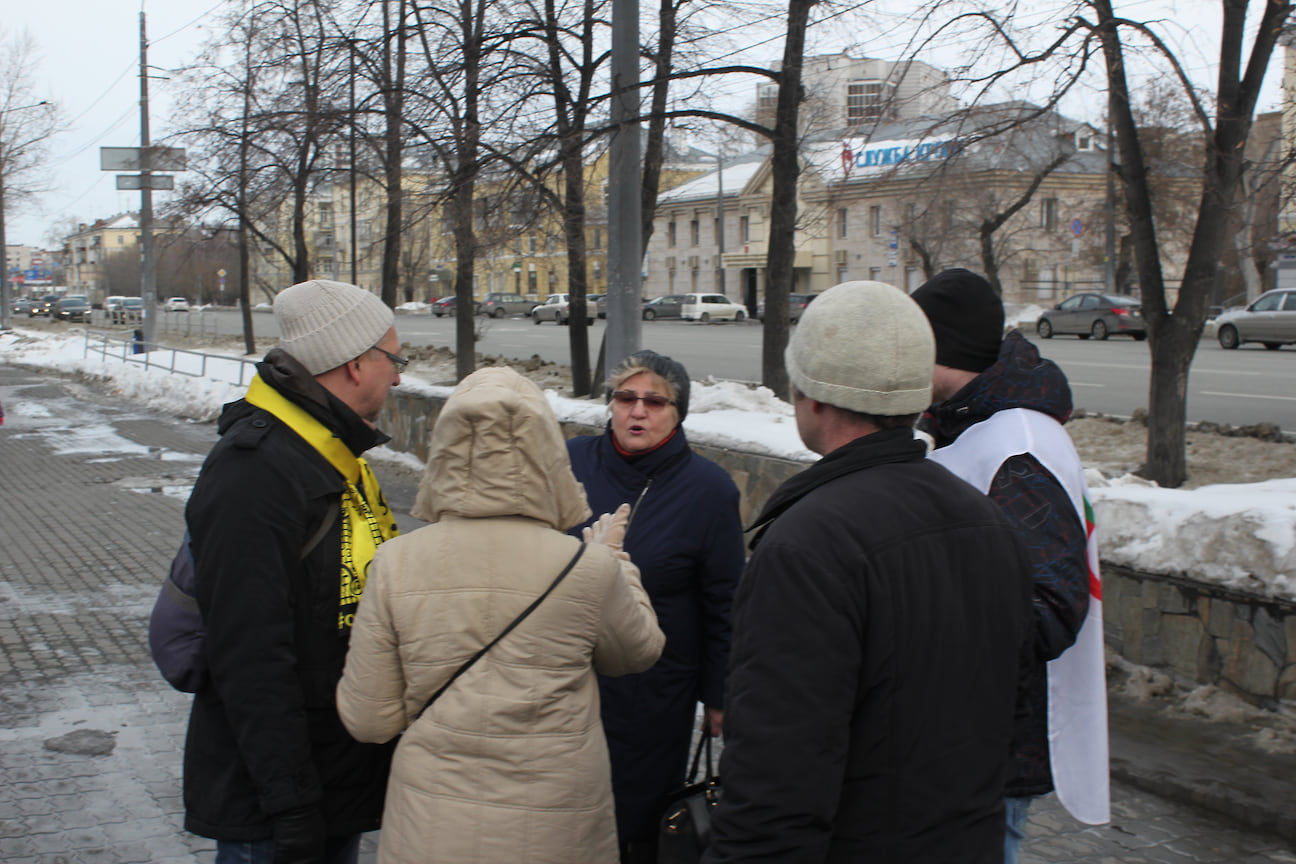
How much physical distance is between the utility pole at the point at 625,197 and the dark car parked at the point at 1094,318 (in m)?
25.4

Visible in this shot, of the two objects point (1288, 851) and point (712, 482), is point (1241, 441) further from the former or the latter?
point (712, 482)

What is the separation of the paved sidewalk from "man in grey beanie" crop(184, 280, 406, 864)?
62cm

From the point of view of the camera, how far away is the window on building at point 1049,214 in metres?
51.7

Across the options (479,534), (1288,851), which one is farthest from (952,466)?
(1288,851)

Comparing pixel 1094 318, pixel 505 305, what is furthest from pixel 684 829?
pixel 505 305

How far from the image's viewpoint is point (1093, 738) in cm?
236

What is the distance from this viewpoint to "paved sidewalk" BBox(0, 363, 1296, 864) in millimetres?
4055

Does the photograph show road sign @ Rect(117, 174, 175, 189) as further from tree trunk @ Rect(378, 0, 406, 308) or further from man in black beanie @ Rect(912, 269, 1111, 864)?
man in black beanie @ Rect(912, 269, 1111, 864)

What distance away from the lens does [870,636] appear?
1.74m

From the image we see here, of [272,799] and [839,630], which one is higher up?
[839,630]

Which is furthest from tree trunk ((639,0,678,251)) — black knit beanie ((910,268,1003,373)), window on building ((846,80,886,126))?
black knit beanie ((910,268,1003,373))

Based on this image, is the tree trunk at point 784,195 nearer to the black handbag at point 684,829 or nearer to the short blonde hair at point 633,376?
the short blonde hair at point 633,376

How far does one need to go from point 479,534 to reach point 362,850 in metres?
2.48

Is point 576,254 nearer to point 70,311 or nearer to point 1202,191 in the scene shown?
point 1202,191
